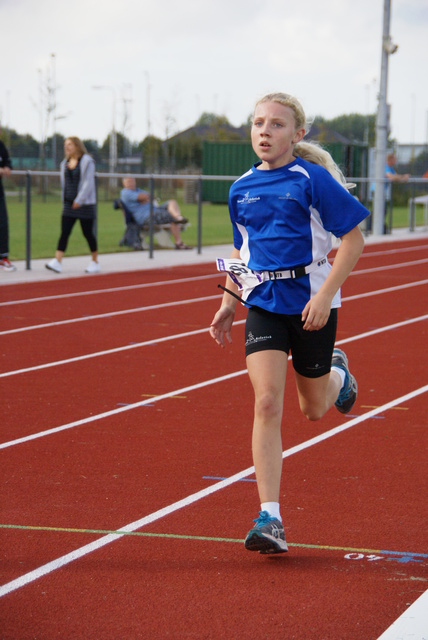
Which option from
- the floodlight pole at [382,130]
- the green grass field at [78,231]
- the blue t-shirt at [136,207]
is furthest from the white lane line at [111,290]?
the floodlight pole at [382,130]

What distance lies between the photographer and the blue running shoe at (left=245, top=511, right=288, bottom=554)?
4.12 m

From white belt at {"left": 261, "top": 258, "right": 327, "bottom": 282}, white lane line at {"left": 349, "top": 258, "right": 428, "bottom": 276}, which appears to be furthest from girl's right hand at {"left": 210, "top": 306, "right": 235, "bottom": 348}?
white lane line at {"left": 349, "top": 258, "right": 428, "bottom": 276}

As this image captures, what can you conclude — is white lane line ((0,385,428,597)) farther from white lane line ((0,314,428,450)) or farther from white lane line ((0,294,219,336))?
white lane line ((0,294,219,336))

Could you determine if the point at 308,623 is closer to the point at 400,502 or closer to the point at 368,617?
the point at 368,617

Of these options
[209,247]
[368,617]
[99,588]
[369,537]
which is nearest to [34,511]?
[99,588]

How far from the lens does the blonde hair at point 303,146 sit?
4.52m

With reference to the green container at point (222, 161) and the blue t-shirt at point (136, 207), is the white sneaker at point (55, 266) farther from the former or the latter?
the green container at point (222, 161)

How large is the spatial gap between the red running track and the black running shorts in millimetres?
661

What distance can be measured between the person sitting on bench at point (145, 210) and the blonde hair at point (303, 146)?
15.2 meters

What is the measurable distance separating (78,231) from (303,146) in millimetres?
22089

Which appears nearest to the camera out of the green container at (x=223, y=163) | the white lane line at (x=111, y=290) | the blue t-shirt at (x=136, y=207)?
the white lane line at (x=111, y=290)

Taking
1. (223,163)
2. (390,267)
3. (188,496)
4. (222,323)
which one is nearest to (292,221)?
(222,323)

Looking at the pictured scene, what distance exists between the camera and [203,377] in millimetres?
8023

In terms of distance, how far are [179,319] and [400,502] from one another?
251 inches
